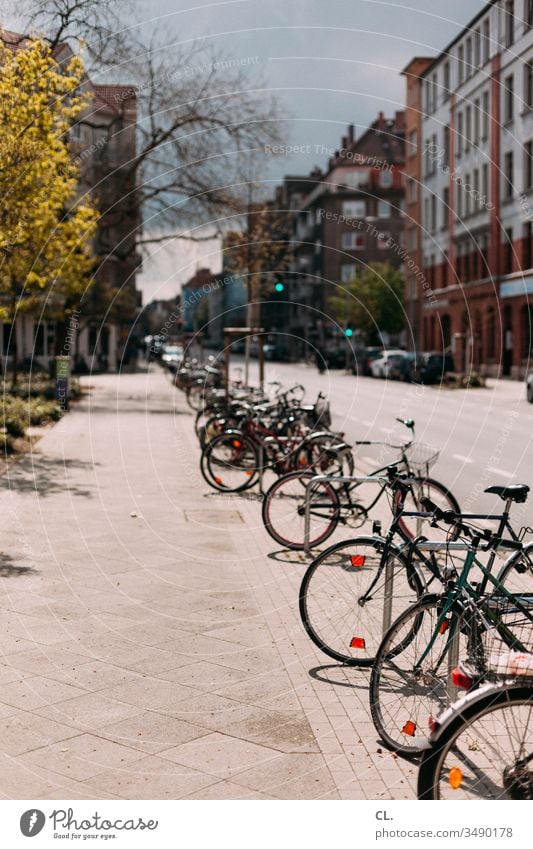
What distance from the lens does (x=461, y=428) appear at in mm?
24422

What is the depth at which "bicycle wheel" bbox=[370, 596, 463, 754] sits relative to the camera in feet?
15.9

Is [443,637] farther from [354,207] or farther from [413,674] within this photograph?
[354,207]

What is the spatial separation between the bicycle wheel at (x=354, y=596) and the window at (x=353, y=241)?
300 feet

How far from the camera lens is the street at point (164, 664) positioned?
4492mm

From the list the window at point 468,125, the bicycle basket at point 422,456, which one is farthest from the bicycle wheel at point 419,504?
the window at point 468,125

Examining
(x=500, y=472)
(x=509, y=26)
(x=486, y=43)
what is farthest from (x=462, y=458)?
(x=486, y=43)

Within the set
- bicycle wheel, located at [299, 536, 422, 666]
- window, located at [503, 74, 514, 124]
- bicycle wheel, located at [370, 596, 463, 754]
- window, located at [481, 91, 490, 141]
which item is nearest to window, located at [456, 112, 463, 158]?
window, located at [481, 91, 490, 141]

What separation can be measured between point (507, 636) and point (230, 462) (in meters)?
10.1

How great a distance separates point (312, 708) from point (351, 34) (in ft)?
17.9

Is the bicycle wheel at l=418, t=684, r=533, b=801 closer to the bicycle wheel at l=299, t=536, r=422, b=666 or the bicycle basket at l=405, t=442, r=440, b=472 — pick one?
the bicycle wheel at l=299, t=536, r=422, b=666

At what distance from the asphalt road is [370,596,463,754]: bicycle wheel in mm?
5865

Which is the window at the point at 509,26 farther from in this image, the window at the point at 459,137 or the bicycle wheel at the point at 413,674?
the bicycle wheel at the point at 413,674

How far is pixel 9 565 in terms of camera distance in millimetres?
8773
